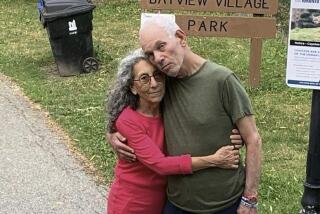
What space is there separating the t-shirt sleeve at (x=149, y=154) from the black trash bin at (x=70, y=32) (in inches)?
239

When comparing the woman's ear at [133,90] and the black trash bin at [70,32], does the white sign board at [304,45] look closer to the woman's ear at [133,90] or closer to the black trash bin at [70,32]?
the woman's ear at [133,90]

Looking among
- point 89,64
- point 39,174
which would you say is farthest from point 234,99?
point 89,64

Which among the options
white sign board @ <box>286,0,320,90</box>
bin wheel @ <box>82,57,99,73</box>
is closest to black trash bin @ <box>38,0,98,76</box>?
bin wheel @ <box>82,57,99,73</box>

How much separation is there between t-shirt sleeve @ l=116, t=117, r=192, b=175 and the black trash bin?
6.08 meters

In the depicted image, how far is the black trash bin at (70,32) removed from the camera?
8.67 metres

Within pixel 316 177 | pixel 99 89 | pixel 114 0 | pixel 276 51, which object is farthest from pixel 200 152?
pixel 114 0

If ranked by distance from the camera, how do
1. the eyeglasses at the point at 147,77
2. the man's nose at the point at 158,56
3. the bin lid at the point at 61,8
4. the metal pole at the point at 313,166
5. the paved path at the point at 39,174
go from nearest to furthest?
1. the man's nose at the point at 158,56
2. the eyeglasses at the point at 147,77
3. the metal pole at the point at 313,166
4. the paved path at the point at 39,174
5. the bin lid at the point at 61,8

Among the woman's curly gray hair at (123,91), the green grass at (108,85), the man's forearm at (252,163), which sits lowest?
the green grass at (108,85)

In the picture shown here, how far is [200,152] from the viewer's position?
8.85 ft

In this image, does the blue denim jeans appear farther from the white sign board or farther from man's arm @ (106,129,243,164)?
the white sign board

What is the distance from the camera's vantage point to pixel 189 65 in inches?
104

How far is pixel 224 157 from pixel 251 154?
0.39 ft

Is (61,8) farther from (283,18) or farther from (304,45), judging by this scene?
(304,45)

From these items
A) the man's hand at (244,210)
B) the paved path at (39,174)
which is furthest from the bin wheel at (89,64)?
the man's hand at (244,210)
